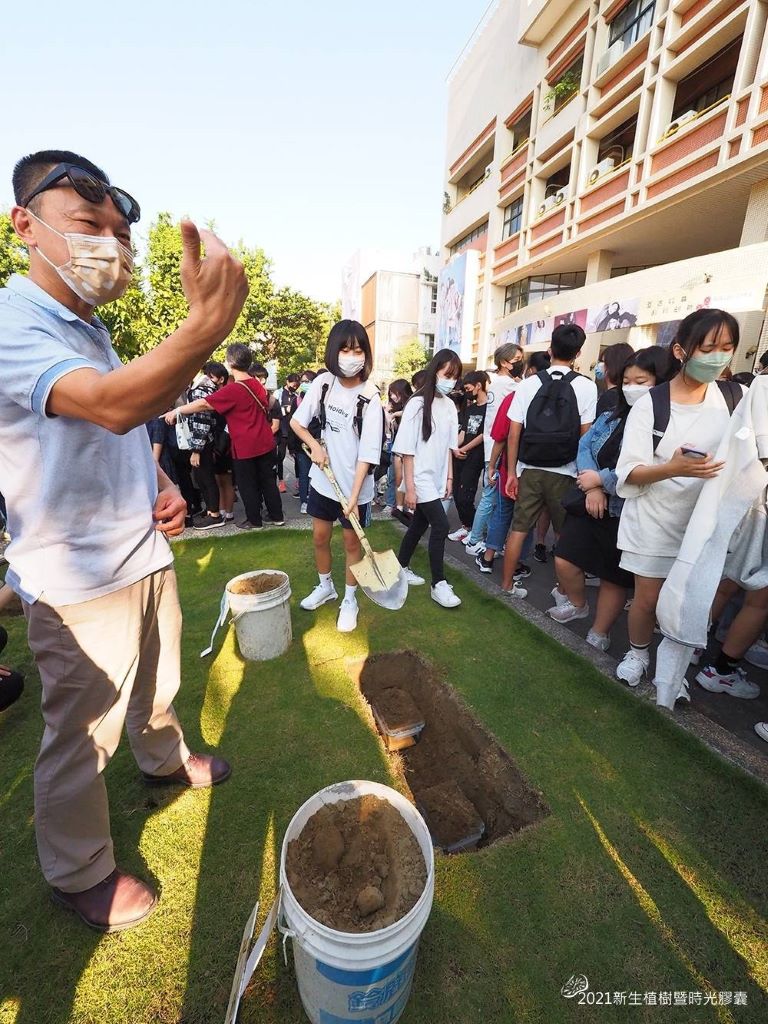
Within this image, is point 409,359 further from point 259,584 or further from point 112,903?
point 112,903

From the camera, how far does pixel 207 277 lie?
37.9 inches

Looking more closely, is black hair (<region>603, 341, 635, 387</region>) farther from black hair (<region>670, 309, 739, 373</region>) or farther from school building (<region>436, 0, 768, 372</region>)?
school building (<region>436, 0, 768, 372</region>)

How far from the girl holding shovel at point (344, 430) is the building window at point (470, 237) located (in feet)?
77.4

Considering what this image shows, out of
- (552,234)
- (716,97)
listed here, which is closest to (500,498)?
(716,97)

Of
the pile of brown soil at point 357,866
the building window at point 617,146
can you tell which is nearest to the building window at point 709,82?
the building window at point 617,146

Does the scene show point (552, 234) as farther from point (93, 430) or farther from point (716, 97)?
point (93, 430)

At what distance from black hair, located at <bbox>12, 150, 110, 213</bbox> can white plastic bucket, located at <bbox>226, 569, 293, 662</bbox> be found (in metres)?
2.17

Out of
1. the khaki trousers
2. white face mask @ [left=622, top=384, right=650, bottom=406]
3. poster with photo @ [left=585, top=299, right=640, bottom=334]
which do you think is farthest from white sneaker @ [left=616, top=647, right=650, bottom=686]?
poster with photo @ [left=585, top=299, right=640, bottom=334]

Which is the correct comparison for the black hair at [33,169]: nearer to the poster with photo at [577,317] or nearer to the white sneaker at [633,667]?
the white sneaker at [633,667]

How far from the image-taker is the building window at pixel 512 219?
61.4ft

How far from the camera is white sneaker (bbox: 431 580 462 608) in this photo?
3.82m

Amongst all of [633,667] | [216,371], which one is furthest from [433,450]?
[216,371]

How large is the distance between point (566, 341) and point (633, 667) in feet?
7.86

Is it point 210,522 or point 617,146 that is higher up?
point 617,146
